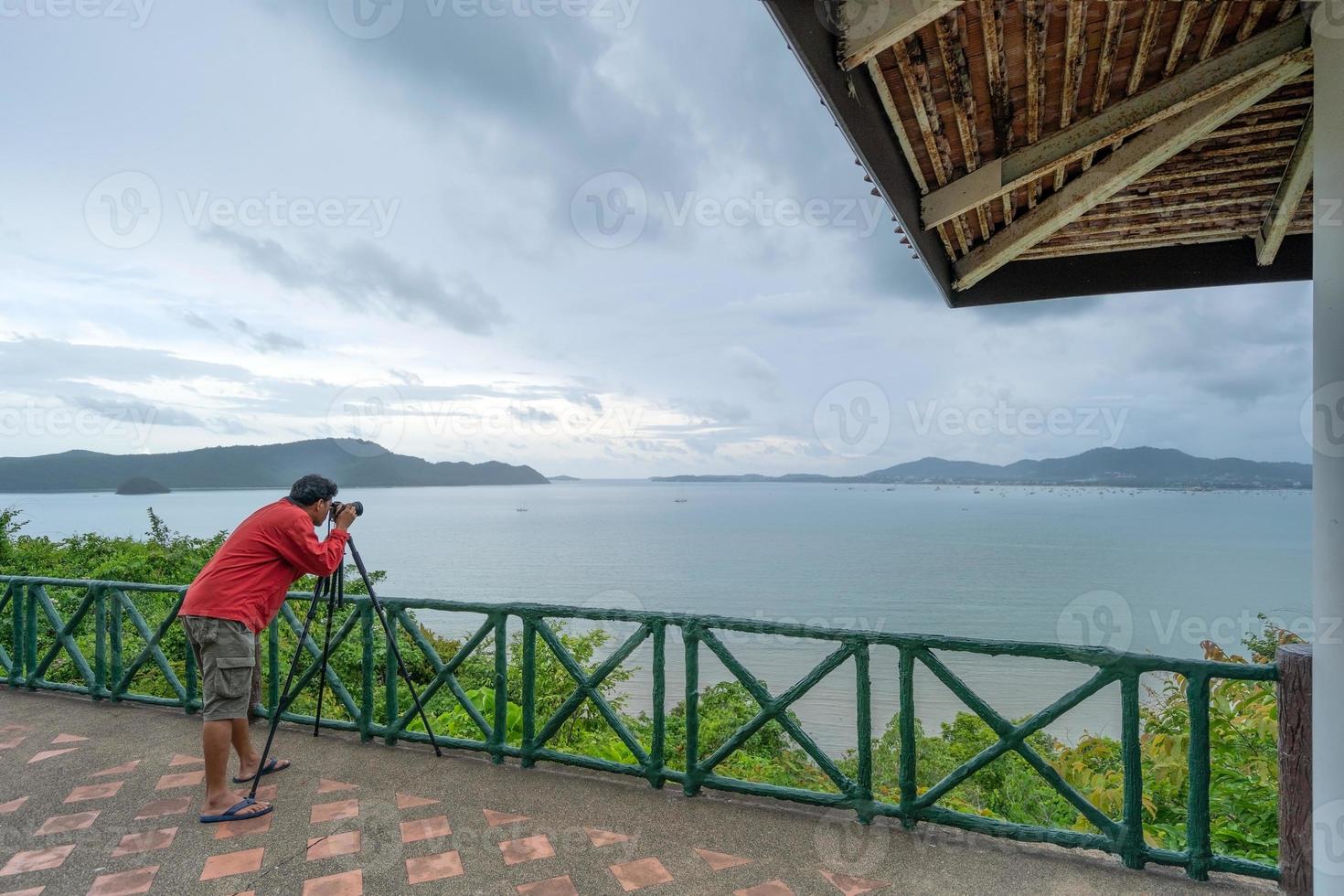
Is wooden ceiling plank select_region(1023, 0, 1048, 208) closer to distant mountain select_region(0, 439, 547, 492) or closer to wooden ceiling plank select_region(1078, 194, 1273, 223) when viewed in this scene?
wooden ceiling plank select_region(1078, 194, 1273, 223)

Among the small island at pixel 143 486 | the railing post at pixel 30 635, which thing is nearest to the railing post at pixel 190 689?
the railing post at pixel 30 635

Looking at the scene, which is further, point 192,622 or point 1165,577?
point 1165,577

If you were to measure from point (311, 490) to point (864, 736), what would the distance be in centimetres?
289

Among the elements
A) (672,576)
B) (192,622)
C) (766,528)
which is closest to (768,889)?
(192,622)

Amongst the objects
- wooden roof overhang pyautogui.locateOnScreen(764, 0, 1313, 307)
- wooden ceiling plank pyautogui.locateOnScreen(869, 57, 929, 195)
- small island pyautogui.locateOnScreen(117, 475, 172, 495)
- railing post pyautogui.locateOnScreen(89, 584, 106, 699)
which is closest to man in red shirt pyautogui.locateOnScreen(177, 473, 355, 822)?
railing post pyautogui.locateOnScreen(89, 584, 106, 699)

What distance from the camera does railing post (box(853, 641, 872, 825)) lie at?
324cm

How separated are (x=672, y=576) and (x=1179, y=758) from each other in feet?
177

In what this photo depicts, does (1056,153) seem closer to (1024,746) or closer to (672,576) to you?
(1024,746)

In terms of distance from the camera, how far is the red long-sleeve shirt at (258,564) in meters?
3.30

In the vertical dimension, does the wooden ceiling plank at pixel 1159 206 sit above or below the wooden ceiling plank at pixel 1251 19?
below

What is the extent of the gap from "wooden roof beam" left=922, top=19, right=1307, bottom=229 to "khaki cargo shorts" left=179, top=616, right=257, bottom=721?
3.71 metres

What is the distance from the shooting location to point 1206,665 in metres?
2.82

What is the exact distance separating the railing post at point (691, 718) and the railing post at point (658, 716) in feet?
0.39

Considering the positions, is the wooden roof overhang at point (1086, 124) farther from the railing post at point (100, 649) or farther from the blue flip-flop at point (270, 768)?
the railing post at point (100, 649)
